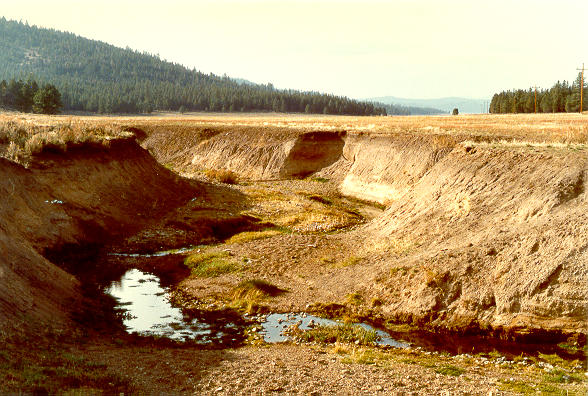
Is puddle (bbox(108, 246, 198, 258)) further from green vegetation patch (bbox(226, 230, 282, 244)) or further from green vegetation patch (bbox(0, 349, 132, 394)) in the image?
green vegetation patch (bbox(0, 349, 132, 394))

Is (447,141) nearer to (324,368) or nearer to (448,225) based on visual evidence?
(448,225)

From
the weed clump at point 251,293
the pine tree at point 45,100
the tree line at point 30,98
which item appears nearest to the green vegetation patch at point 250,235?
the weed clump at point 251,293

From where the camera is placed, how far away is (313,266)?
26.0m

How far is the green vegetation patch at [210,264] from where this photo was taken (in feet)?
84.5

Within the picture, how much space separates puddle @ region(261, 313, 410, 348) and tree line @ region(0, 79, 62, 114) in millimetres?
109105

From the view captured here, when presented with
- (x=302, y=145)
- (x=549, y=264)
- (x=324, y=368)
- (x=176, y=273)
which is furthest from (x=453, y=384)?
(x=302, y=145)

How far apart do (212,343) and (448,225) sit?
12.8 metres

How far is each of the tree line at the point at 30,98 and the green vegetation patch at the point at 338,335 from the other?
110973 mm

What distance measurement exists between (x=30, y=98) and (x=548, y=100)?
4689 inches

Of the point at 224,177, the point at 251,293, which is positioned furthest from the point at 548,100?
the point at 251,293

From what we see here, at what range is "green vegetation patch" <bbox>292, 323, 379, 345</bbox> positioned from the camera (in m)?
18.4

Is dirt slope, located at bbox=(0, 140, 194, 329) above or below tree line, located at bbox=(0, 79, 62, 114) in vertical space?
below

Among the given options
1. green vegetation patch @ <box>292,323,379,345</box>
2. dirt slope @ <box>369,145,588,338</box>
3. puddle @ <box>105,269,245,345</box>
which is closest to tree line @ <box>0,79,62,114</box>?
puddle @ <box>105,269,245,345</box>

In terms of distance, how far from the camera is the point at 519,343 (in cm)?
1811
